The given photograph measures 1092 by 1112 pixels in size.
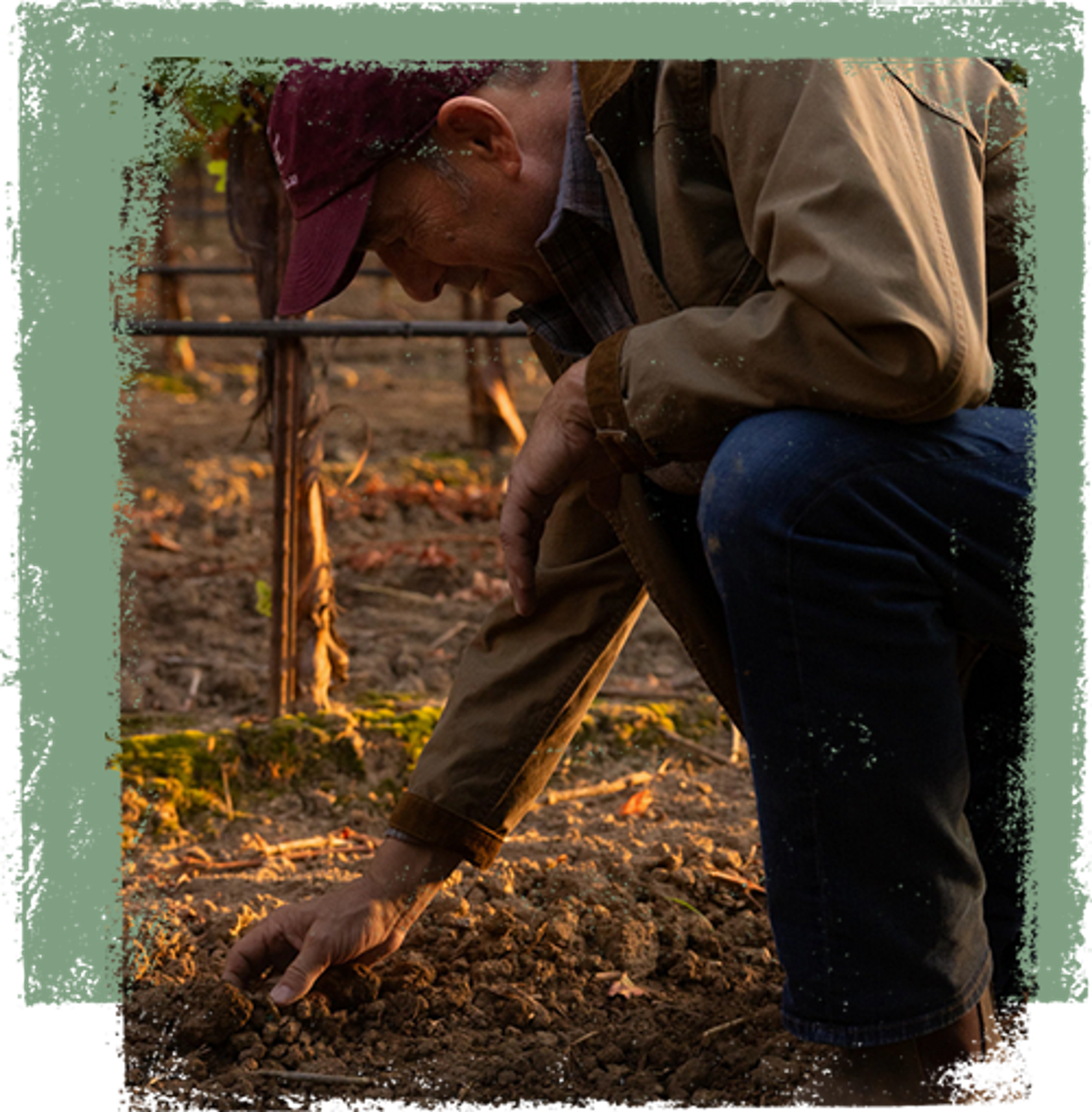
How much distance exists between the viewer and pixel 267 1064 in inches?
72.8

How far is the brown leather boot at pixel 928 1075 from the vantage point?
4.92 feet

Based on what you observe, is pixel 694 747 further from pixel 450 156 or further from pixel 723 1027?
pixel 450 156

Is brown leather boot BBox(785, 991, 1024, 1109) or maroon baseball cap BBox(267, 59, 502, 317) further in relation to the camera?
maroon baseball cap BBox(267, 59, 502, 317)

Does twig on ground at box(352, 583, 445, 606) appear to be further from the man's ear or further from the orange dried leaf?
the man's ear

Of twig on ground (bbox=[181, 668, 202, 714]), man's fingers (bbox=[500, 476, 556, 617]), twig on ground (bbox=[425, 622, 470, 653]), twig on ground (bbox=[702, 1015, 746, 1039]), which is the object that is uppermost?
man's fingers (bbox=[500, 476, 556, 617])

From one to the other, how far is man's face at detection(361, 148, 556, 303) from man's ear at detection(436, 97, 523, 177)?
0.02m

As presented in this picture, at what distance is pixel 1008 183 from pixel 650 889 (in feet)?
4.18

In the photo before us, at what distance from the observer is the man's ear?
Result: 1.71 metres

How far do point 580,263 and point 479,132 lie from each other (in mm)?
217

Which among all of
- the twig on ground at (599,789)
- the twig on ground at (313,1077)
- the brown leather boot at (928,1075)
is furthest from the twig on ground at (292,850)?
the brown leather boot at (928,1075)

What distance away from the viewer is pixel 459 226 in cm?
183

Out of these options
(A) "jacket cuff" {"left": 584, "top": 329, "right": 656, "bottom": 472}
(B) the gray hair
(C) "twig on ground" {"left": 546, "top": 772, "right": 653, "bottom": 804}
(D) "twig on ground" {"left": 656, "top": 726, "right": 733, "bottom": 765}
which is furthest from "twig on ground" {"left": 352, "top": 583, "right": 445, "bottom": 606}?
(A) "jacket cuff" {"left": 584, "top": 329, "right": 656, "bottom": 472}

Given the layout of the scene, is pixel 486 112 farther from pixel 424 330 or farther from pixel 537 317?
pixel 424 330

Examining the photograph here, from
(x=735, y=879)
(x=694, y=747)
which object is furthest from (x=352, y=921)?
(x=694, y=747)
